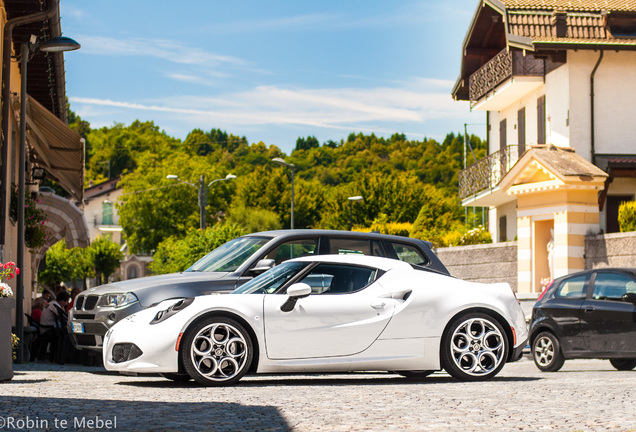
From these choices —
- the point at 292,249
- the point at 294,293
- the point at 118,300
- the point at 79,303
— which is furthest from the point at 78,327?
the point at 294,293

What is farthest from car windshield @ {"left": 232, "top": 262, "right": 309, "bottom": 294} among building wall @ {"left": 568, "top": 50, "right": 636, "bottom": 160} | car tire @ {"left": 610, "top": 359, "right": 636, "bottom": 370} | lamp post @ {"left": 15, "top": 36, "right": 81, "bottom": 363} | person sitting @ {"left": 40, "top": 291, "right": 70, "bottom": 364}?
building wall @ {"left": 568, "top": 50, "right": 636, "bottom": 160}

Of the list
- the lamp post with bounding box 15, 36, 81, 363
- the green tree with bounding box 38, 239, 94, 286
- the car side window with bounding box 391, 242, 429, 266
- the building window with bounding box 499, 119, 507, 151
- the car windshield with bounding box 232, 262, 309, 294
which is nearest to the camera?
the car windshield with bounding box 232, 262, 309, 294

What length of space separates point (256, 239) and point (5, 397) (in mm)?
5433

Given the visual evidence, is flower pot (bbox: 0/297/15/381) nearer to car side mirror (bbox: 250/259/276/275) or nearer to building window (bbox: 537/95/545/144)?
car side mirror (bbox: 250/259/276/275)

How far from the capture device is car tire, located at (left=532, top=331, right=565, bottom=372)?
14.4 m

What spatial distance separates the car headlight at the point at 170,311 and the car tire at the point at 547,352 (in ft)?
21.4

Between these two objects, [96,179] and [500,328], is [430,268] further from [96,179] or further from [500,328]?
[96,179]

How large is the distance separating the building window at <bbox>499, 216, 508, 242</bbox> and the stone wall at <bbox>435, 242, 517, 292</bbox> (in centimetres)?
594

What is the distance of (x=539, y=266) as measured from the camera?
28703 mm

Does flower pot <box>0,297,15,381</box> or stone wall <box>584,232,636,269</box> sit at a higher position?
stone wall <box>584,232,636,269</box>

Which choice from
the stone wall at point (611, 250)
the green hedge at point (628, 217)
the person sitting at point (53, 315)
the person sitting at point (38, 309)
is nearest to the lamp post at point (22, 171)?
the person sitting at point (53, 315)

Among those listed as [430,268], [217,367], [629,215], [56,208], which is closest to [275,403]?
[217,367]

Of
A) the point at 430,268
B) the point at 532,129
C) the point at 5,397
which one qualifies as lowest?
the point at 5,397

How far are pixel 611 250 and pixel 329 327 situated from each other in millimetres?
16711
